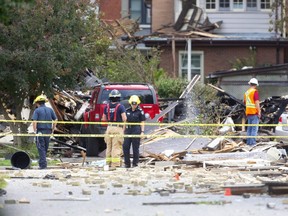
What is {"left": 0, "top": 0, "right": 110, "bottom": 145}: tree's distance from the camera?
87.4ft

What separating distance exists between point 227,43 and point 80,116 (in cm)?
1473

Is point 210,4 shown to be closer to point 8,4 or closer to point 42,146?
point 42,146

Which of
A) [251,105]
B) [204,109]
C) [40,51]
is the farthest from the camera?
[204,109]

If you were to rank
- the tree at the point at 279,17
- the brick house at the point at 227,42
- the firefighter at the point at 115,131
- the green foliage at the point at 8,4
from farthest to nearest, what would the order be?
the brick house at the point at 227,42
the tree at the point at 279,17
the firefighter at the point at 115,131
the green foliage at the point at 8,4

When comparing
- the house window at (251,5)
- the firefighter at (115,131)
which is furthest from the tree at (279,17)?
the firefighter at (115,131)

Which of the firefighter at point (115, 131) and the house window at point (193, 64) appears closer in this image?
the firefighter at point (115, 131)

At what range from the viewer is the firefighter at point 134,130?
22.6 metres

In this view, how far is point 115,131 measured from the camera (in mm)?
23297

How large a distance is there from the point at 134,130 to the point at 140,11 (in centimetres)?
3072

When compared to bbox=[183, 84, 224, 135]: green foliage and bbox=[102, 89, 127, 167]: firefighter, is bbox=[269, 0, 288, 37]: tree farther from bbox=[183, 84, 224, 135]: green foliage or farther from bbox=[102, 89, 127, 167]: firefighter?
bbox=[102, 89, 127, 167]: firefighter

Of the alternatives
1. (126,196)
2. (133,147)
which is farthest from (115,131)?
(126,196)

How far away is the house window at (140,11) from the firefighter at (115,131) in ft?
95.7

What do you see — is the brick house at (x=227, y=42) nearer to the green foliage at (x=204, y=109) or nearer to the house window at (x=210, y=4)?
the house window at (x=210, y=4)

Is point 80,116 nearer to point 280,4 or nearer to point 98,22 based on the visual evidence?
point 98,22
